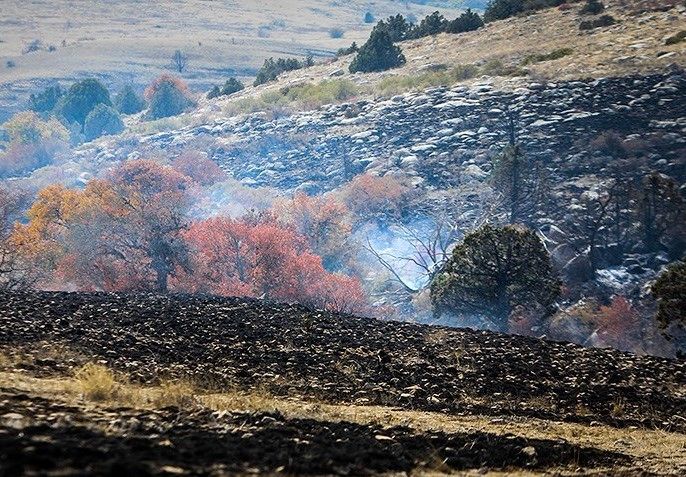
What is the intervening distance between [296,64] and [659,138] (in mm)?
61798

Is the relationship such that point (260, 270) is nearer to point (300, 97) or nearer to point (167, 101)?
point (300, 97)

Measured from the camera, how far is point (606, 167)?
5478 cm

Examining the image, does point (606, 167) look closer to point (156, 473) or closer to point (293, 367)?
point (293, 367)

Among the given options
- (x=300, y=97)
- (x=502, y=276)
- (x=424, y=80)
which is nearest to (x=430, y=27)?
(x=300, y=97)

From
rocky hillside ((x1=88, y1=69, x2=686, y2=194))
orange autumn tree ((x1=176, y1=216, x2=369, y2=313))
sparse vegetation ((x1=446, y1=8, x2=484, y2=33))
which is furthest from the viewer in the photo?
sparse vegetation ((x1=446, y1=8, x2=484, y2=33))

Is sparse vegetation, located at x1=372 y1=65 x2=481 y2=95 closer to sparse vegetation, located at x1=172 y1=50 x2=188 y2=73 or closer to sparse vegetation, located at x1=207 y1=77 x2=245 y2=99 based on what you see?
sparse vegetation, located at x1=207 y1=77 x2=245 y2=99

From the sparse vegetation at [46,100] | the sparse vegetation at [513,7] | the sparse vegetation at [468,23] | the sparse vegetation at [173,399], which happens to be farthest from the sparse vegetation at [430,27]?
the sparse vegetation at [173,399]

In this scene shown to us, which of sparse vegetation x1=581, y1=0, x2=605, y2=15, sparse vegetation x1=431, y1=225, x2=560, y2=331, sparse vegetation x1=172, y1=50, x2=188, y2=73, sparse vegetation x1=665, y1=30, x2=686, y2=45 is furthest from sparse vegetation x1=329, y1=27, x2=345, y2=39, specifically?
sparse vegetation x1=431, y1=225, x2=560, y2=331

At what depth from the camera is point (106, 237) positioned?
57.2 meters

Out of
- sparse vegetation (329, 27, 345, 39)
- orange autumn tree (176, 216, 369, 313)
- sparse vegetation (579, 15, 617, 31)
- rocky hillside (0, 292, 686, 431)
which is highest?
sparse vegetation (329, 27, 345, 39)

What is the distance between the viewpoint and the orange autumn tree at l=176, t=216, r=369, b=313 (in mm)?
52312

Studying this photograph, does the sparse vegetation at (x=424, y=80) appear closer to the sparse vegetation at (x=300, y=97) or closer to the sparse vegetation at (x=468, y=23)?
the sparse vegetation at (x=300, y=97)

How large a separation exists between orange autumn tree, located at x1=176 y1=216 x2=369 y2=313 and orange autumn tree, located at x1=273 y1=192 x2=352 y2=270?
407cm

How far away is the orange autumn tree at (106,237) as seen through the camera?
52.0 meters
